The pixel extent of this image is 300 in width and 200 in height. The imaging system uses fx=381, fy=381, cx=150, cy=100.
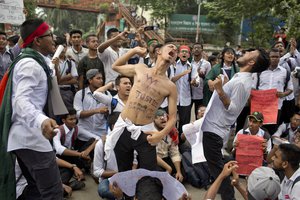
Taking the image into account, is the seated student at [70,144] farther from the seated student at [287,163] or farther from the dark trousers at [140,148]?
the seated student at [287,163]

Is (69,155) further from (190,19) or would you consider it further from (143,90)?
(190,19)

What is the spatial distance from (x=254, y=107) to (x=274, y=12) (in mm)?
5282

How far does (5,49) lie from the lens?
5832 millimetres

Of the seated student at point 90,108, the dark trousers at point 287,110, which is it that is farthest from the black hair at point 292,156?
the dark trousers at point 287,110

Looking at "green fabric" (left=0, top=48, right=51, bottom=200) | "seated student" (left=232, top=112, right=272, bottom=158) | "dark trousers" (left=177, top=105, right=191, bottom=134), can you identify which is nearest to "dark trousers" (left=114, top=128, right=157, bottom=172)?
"green fabric" (left=0, top=48, right=51, bottom=200)

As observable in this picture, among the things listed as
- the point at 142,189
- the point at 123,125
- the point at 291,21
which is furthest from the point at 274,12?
the point at 142,189

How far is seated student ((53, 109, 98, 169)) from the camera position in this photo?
5012mm

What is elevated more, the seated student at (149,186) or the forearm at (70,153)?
the seated student at (149,186)

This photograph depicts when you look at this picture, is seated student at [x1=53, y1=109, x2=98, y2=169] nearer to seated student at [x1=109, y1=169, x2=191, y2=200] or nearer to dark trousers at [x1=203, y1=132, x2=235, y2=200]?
dark trousers at [x1=203, y1=132, x2=235, y2=200]

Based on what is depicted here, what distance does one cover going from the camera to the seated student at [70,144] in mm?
5012

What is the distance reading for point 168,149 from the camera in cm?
530

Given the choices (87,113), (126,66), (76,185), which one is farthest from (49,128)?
(87,113)

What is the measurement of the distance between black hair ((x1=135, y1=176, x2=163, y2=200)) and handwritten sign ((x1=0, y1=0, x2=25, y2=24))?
3.43 meters

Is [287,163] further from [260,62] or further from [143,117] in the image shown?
[143,117]
